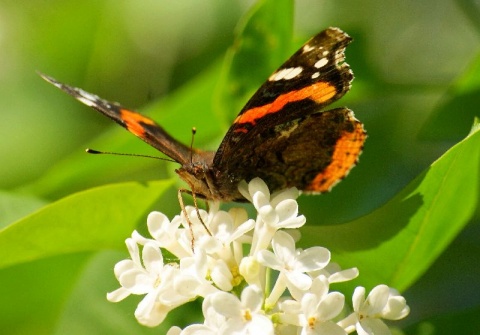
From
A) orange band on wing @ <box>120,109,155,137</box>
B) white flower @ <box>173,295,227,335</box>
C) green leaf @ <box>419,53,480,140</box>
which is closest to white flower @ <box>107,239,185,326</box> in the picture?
white flower @ <box>173,295,227,335</box>

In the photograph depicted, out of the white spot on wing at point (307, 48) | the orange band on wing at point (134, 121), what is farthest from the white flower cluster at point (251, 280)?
the white spot on wing at point (307, 48)

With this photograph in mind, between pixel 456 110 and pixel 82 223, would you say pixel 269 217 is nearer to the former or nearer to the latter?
pixel 82 223

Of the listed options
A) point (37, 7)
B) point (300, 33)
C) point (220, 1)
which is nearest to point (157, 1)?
point (220, 1)

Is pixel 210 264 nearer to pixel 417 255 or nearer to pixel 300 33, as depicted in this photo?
pixel 417 255

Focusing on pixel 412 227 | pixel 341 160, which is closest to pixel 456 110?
pixel 341 160

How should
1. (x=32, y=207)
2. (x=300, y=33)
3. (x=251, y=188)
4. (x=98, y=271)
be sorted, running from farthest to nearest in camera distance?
(x=300, y=33) < (x=98, y=271) < (x=32, y=207) < (x=251, y=188)

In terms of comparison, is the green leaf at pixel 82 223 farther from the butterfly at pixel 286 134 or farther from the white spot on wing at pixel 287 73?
the white spot on wing at pixel 287 73
